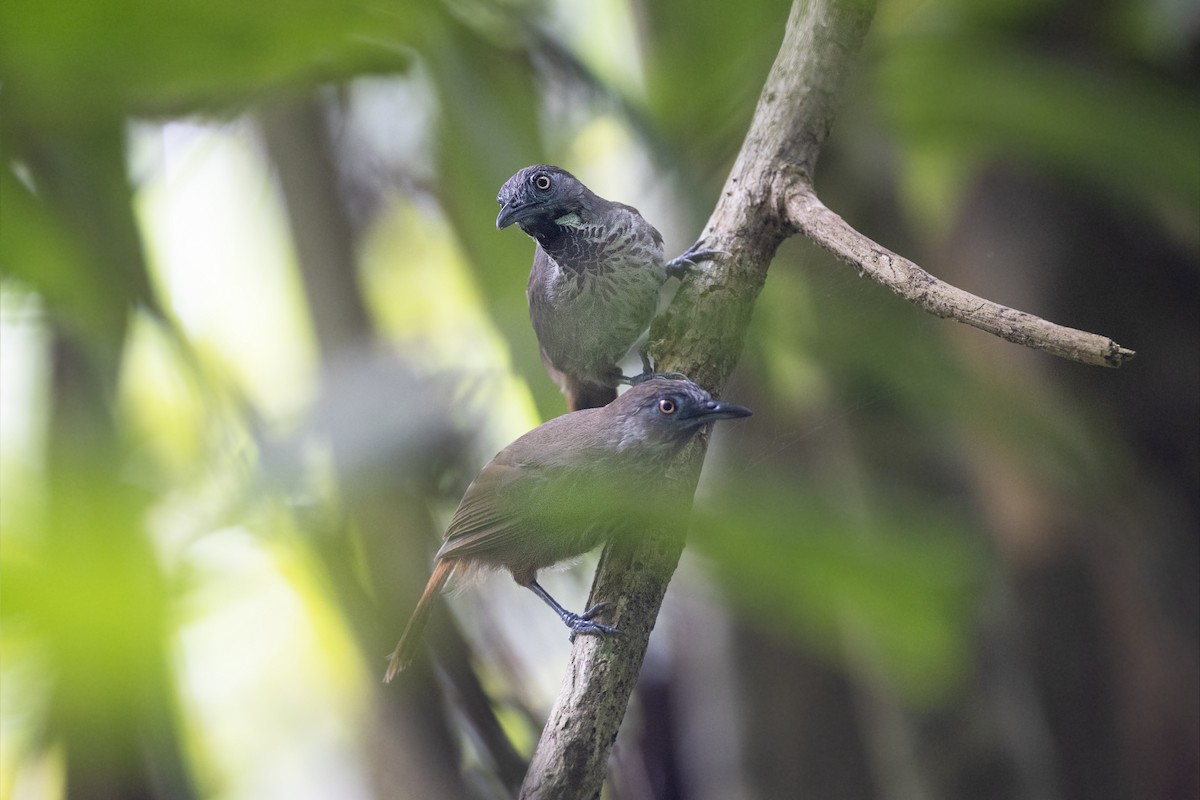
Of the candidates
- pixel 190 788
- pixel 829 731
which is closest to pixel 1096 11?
pixel 829 731

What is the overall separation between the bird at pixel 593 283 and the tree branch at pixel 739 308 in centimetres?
8

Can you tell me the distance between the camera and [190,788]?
1136 mm

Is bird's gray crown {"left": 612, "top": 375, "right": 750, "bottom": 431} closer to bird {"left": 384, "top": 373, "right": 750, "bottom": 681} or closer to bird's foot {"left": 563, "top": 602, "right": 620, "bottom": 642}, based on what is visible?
bird {"left": 384, "top": 373, "right": 750, "bottom": 681}

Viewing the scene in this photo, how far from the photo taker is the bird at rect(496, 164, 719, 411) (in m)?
1.37

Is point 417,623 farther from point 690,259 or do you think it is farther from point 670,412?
point 690,259

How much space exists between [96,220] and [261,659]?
1205mm

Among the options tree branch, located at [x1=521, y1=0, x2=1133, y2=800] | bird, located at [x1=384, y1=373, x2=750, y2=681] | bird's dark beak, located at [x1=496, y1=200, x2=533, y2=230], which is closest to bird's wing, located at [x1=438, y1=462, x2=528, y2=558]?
bird, located at [x1=384, y1=373, x2=750, y2=681]

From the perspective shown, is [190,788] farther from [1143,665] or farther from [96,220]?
[1143,665]

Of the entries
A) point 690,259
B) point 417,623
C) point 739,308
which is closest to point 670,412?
point 739,308

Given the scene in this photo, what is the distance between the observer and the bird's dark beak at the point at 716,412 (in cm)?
122

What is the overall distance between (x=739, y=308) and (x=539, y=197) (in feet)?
0.95

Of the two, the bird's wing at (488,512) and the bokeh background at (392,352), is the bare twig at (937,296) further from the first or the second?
the bird's wing at (488,512)

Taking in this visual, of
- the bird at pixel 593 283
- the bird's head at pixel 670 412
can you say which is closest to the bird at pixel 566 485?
the bird's head at pixel 670 412

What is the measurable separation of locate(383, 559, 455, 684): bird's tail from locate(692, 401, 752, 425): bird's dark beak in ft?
1.27
